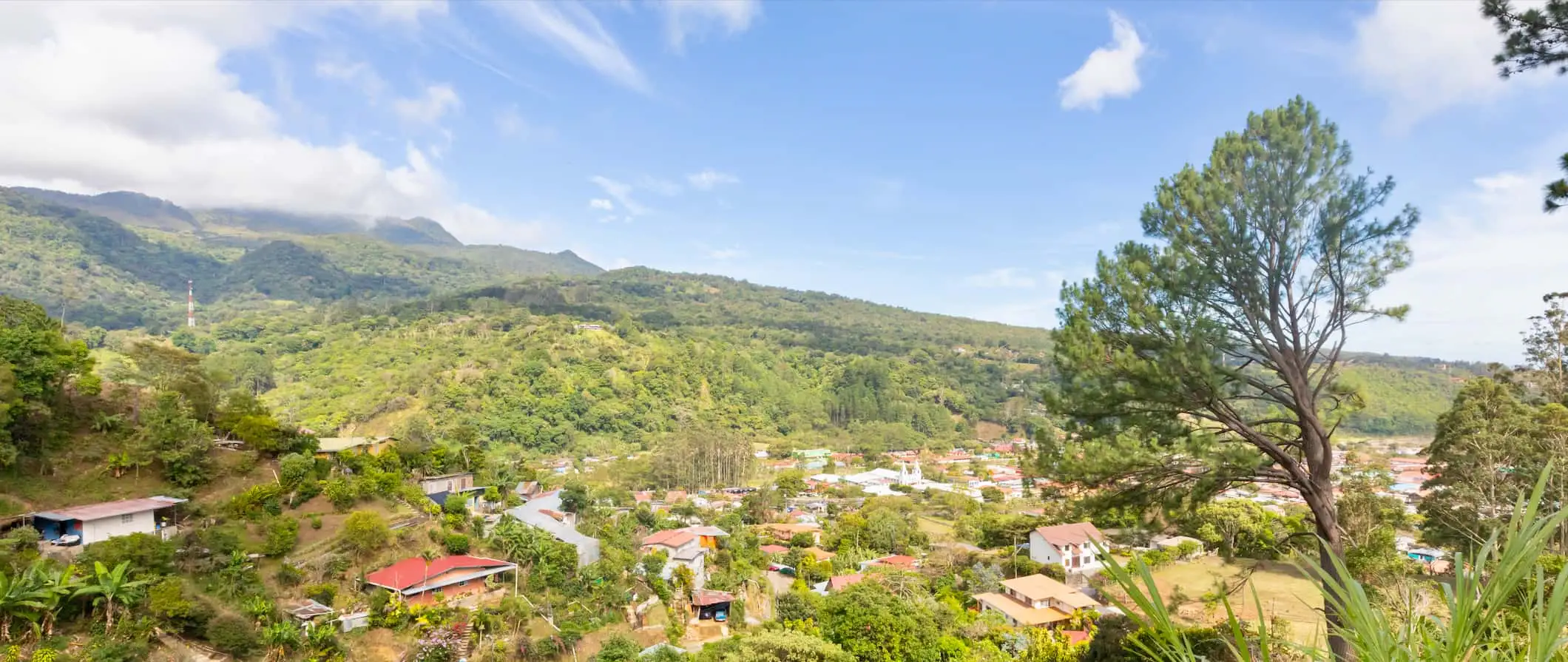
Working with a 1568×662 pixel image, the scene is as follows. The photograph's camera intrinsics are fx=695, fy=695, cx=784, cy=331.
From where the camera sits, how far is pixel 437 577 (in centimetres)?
1293

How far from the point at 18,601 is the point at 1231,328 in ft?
44.3

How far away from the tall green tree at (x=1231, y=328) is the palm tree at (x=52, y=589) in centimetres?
1208

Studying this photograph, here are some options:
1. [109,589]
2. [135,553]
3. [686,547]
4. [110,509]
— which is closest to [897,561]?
[686,547]

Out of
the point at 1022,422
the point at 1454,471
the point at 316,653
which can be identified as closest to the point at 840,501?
the point at 1454,471

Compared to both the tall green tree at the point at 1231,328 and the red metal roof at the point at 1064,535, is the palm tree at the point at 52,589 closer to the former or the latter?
the tall green tree at the point at 1231,328

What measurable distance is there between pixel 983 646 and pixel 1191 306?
9112 mm

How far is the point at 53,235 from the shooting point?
341 ft

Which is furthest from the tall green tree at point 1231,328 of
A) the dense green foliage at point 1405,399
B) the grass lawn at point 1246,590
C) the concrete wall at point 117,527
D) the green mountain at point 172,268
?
the green mountain at point 172,268

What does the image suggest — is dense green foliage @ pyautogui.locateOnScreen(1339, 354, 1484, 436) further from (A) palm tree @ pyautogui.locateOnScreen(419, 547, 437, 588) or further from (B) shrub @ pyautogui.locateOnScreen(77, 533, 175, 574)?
(B) shrub @ pyautogui.locateOnScreen(77, 533, 175, 574)

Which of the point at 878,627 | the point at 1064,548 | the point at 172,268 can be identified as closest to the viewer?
the point at 878,627

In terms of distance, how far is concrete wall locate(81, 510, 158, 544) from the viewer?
10797 mm

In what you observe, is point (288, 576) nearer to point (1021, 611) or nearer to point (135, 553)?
point (135, 553)

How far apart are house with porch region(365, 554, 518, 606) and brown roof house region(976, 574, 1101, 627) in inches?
422

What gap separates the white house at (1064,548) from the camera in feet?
65.9
